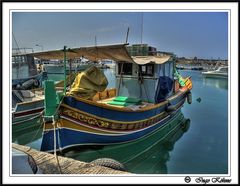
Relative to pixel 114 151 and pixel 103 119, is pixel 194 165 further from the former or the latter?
pixel 103 119

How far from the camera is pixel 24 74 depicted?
18719 mm

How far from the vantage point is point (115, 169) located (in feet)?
17.8

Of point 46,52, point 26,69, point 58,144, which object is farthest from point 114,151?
point 26,69

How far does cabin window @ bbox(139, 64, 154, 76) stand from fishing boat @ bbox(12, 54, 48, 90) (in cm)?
1058

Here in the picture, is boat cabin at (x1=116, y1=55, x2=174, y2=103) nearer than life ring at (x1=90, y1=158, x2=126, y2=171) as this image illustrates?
No

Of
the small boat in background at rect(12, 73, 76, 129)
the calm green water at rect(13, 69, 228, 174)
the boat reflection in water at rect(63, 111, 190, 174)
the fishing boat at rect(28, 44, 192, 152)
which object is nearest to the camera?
the fishing boat at rect(28, 44, 192, 152)

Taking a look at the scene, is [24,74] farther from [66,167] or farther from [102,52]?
[66,167]

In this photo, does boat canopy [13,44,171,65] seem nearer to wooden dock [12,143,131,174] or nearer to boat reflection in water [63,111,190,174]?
boat reflection in water [63,111,190,174]

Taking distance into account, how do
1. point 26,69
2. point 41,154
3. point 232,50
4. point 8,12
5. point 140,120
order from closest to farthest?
point 8,12 < point 232,50 < point 41,154 < point 140,120 < point 26,69

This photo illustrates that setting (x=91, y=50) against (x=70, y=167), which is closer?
(x=70, y=167)

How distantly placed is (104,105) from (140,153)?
248 cm

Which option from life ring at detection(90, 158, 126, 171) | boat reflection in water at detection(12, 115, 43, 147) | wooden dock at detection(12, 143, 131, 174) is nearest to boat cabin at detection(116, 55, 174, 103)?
boat reflection in water at detection(12, 115, 43, 147)

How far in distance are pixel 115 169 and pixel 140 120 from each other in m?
3.45

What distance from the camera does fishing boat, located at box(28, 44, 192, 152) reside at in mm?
6711
